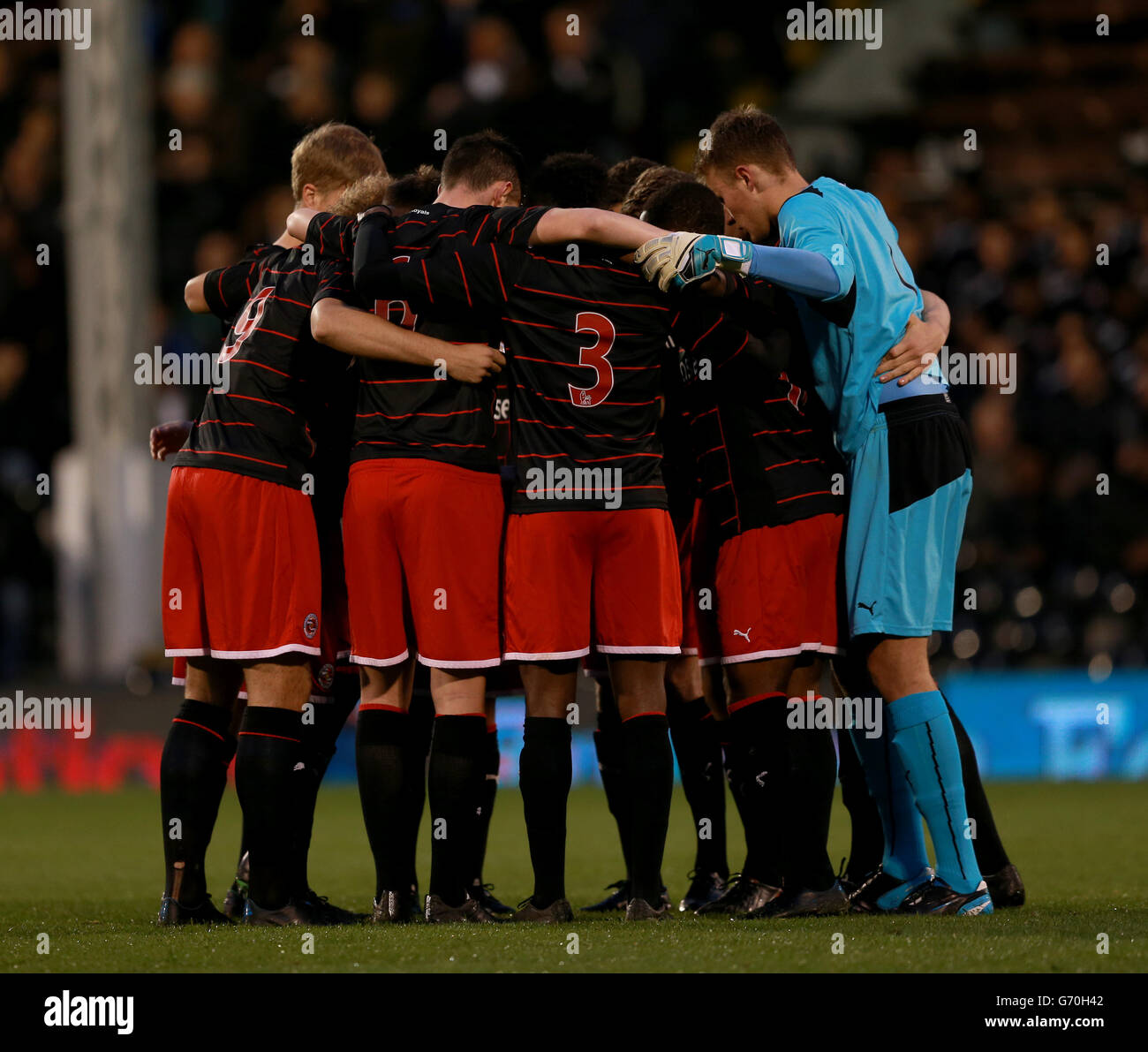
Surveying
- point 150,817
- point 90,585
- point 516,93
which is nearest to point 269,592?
point 150,817

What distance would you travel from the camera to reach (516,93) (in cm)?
1361

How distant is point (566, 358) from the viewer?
507cm

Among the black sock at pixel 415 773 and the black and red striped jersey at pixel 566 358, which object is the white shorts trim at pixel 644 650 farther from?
the black sock at pixel 415 773

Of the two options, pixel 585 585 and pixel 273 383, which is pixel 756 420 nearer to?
pixel 585 585

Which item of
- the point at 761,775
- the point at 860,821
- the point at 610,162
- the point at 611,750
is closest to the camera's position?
the point at 761,775

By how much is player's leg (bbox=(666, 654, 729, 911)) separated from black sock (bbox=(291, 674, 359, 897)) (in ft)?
3.41

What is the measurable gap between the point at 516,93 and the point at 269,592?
9.15m

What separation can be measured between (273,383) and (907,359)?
1.88 meters

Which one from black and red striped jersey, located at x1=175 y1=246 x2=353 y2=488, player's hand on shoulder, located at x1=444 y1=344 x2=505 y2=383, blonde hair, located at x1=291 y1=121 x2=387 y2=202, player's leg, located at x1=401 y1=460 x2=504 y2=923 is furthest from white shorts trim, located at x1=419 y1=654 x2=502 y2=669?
blonde hair, located at x1=291 y1=121 x2=387 y2=202

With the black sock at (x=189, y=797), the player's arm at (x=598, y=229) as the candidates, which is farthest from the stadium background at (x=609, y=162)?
the player's arm at (x=598, y=229)

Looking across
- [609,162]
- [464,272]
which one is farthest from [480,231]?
[609,162]

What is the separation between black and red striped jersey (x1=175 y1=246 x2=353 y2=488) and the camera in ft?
17.3

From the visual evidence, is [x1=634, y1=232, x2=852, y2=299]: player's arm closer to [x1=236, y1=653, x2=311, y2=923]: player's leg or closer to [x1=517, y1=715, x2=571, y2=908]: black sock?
[x1=517, y1=715, x2=571, y2=908]: black sock
